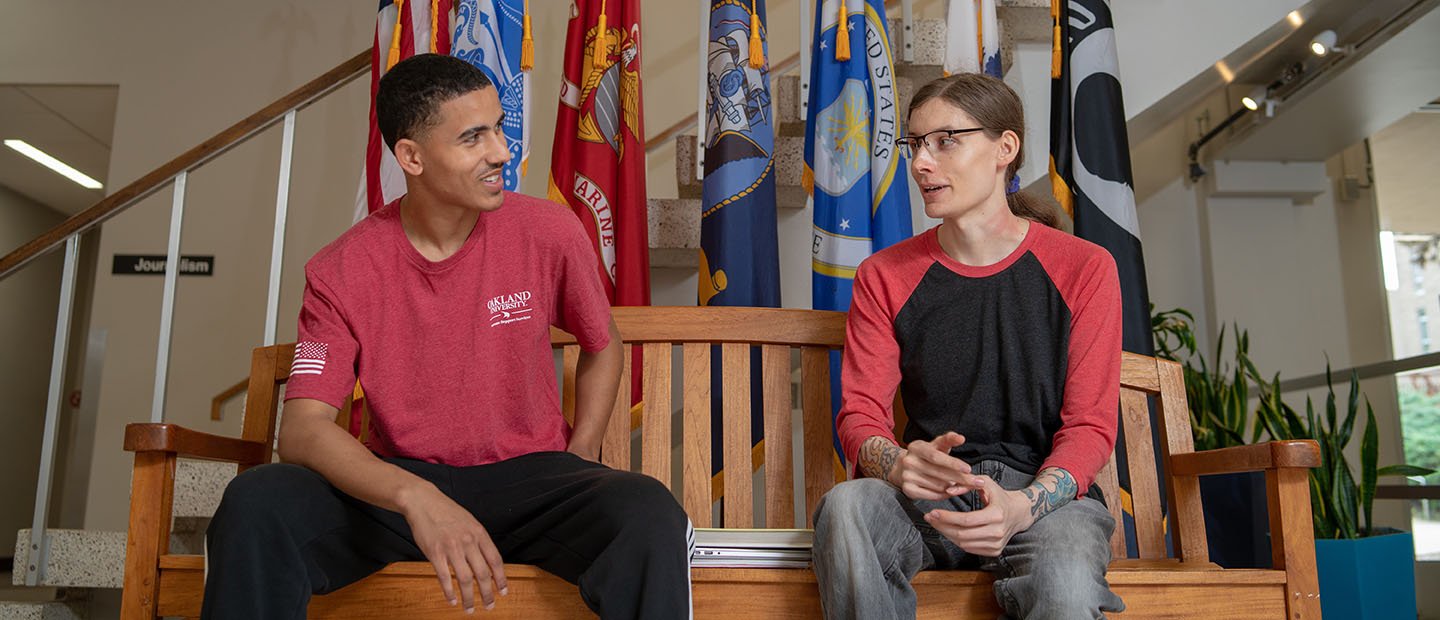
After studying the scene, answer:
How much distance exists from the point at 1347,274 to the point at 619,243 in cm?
438

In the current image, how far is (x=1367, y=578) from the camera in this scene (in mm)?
2869

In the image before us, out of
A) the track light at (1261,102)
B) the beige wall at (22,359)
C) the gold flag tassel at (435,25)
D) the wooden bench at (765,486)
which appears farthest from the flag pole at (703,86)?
the beige wall at (22,359)

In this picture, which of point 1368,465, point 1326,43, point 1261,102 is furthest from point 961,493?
point 1261,102

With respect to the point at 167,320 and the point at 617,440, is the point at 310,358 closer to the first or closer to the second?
the point at 617,440

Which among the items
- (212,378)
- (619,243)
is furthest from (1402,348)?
(212,378)

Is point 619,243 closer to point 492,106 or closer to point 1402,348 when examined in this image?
point 492,106

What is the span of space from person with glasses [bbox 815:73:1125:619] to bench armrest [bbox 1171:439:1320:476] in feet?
0.67

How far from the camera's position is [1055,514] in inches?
61.1

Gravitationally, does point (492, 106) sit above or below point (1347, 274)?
below

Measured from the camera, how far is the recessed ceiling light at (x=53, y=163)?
6121mm

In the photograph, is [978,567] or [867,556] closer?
[867,556]

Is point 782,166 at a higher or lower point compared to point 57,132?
lower

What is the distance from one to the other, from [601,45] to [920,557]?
1796mm

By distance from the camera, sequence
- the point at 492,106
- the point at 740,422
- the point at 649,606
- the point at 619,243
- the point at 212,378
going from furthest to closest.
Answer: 1. the point at 212,378
2. the point at 619,243
3. the point at 740,422
4. the point at 492,106
5. the point at 649,606
